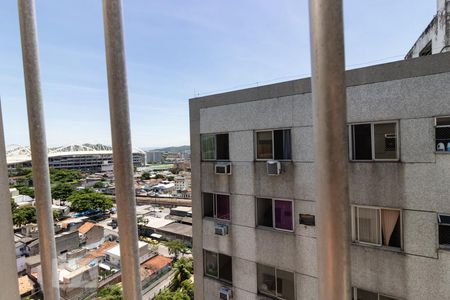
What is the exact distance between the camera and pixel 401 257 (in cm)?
515

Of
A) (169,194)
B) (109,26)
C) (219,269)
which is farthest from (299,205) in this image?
(169,194)

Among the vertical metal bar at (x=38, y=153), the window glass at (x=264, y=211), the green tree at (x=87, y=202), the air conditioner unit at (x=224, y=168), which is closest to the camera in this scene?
the vertical metal bar at (x=38, y=153)

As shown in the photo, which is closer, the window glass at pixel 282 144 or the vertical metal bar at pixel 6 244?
the vertical metal bar at pixel 6 244

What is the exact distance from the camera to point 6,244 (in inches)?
74.9

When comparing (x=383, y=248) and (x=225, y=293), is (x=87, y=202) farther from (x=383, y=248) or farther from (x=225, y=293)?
(x=383, y=248)

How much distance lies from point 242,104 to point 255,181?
7.09 ft

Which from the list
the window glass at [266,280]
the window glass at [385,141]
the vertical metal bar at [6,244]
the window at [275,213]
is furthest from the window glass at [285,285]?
the vertical metal bar at [6,244]

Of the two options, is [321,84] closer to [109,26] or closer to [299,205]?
[109,26]

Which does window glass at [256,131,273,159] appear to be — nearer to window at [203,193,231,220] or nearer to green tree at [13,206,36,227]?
window at [203,193,231,220]

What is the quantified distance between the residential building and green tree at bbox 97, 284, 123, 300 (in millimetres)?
25988

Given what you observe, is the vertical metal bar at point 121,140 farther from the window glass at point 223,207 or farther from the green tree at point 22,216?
the green tree at point 22,216

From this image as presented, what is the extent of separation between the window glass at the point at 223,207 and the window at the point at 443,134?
198 inches

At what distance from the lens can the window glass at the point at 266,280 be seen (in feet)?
22.2

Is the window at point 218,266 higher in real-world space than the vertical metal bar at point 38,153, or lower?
lower
